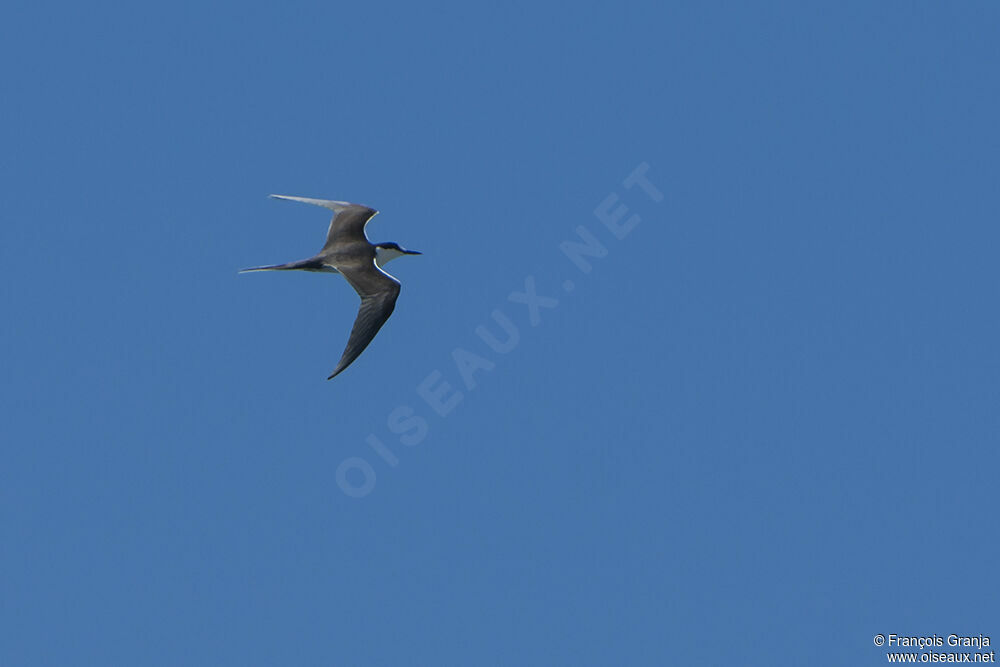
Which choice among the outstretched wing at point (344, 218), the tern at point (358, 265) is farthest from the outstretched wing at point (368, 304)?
the outstretched wing at point (344, 218)

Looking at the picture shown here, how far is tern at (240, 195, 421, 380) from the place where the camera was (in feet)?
72.3

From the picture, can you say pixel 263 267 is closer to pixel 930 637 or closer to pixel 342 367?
pixel 342 367

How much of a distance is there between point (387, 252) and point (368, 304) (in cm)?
361

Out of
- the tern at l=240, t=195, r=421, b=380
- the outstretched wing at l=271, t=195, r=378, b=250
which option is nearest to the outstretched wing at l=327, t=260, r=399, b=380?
the tern at l=240, t=195, r=421, b=380

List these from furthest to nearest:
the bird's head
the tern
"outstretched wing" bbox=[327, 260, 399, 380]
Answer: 1. the bird's head
2. the tern
3. "outstretched wing" bbox=[327, 260, 399, 380]

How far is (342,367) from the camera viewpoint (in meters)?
21.1

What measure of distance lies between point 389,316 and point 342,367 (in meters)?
1.76

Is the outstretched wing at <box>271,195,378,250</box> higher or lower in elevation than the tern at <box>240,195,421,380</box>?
higher

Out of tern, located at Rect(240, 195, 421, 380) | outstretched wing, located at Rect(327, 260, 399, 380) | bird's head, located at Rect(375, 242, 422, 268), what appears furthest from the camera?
bird's head, located at Rect(375, 242, 422, 268)

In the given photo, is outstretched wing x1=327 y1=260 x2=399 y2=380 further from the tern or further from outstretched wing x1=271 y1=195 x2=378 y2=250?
outstretched wing x1=271 y1=195 x2=378 y2=250

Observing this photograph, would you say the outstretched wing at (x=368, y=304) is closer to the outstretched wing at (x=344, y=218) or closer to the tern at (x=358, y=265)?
the tern at (x=358, y=265)

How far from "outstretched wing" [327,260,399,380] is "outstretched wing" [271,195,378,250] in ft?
8.17

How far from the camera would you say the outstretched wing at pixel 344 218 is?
86.3 ft

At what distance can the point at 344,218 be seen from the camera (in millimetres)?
26953
